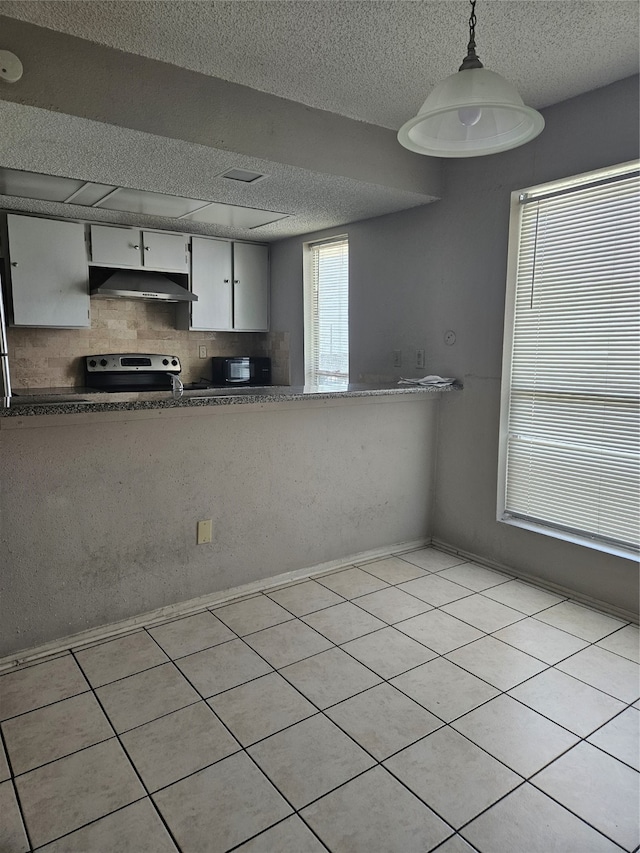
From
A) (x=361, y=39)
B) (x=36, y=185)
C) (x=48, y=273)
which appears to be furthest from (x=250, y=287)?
(x=361, y=39)

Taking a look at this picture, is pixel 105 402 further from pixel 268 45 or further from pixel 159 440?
pixel 268 45

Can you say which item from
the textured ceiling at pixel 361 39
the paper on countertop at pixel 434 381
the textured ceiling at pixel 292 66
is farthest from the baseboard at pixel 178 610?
the textured ceiling at pixel 361 39

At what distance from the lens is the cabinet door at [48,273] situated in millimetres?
4090

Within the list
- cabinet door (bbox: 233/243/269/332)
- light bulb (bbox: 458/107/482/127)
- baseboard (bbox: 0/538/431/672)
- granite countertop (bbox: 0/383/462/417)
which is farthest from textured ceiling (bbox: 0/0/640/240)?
baseboard (bbox: 0/538/431/672)

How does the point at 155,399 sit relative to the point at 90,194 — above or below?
below

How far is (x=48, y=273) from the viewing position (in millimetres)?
4203

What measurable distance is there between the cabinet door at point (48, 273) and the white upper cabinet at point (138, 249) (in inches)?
5.0

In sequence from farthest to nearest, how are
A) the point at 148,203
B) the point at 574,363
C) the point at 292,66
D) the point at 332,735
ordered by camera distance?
the point at 148,203, the point at 574,363, the point at 292,66, the point at 332,735

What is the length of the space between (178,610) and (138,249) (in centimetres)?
304

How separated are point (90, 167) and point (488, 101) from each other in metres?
2.23

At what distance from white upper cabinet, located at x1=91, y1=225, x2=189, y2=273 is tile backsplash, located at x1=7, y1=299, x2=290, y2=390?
0.43 metres

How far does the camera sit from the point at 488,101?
1.50m

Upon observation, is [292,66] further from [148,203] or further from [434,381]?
[434,381]

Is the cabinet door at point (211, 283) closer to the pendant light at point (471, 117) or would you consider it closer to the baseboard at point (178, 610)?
the baseboard at point (178, 610)
